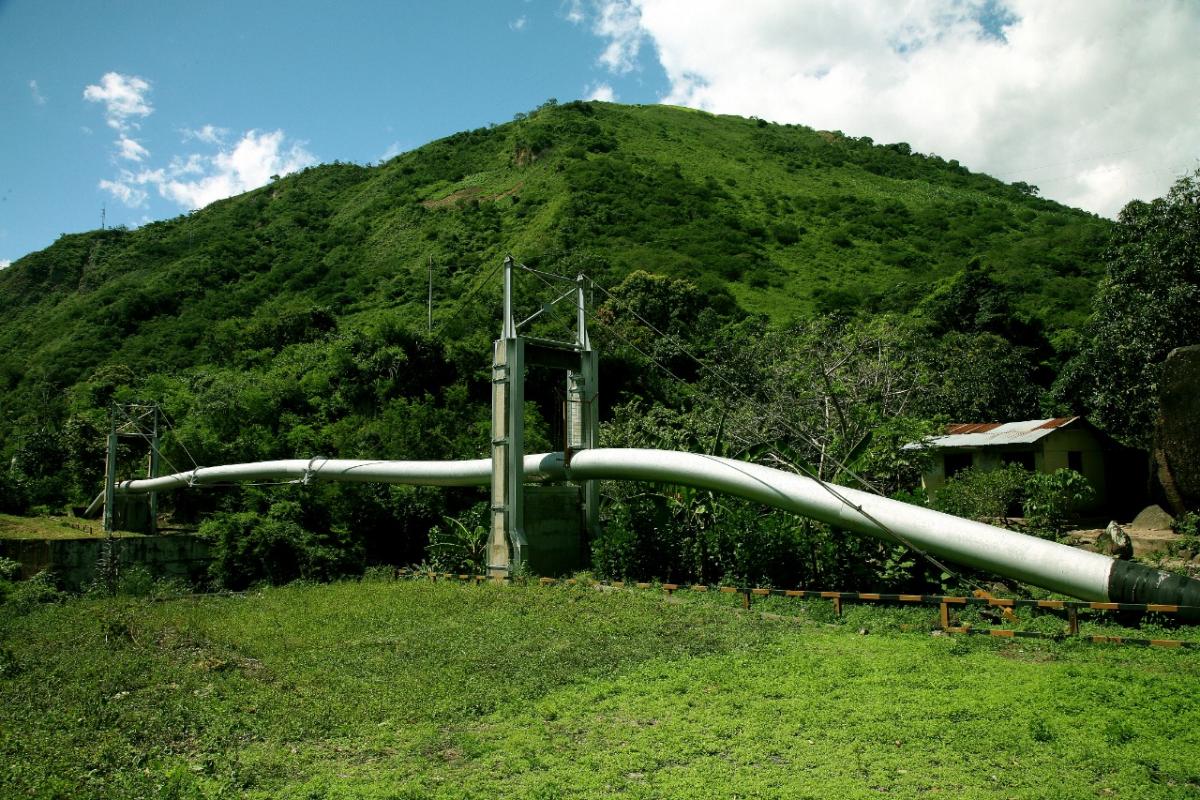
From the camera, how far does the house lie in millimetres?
23484

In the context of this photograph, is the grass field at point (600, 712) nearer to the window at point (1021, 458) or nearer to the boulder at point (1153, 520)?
the boulder at point (1153, 520)

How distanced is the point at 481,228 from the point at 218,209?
4411 centimetres

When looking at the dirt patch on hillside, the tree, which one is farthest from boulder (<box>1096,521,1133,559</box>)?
the dirt patch on hillside

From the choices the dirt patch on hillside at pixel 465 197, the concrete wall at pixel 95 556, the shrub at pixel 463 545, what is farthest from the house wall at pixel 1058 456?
the dirt patch on hillside at pixel 465 197

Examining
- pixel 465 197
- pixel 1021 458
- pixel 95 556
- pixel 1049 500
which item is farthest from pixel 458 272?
pixel 1049 500

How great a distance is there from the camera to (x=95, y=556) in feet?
63.8

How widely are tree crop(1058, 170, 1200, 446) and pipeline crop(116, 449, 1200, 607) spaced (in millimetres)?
16212

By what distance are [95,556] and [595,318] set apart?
67.4 feet

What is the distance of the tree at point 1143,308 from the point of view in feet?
73.9

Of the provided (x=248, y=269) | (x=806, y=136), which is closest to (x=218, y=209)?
(x=248, y=269)

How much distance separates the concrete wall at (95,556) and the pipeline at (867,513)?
596 cm

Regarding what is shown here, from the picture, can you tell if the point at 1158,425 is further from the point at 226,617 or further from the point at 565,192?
the point at 565,192

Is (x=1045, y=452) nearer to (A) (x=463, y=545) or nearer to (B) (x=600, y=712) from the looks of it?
(A) (x=463, y=545)

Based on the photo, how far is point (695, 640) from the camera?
937 cm
